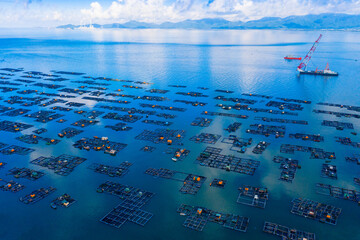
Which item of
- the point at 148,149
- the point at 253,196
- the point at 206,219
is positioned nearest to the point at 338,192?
the point at 253,196

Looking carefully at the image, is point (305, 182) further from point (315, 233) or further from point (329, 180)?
point (315, 233)

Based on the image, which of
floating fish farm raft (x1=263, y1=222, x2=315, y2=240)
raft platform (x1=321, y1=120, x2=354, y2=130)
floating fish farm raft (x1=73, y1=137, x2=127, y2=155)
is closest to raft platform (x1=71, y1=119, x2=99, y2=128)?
floating fish farm raft (x1=73, y1=137, x2=127, y2=155)

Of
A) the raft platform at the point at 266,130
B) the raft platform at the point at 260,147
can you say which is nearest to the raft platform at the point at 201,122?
the raft platform at the point at 266,130

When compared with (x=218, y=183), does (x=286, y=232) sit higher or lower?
lower

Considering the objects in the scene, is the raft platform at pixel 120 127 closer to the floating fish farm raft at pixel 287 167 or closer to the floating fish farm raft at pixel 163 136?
the floating fish farm raft at pixel 163 136

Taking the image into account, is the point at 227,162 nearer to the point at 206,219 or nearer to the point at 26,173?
the point at 206,219

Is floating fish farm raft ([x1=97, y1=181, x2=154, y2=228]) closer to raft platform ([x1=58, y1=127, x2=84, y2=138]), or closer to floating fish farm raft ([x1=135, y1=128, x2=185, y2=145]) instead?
floating fish farm raft ([x1=135, y1=128, x2=185, y2=145])
